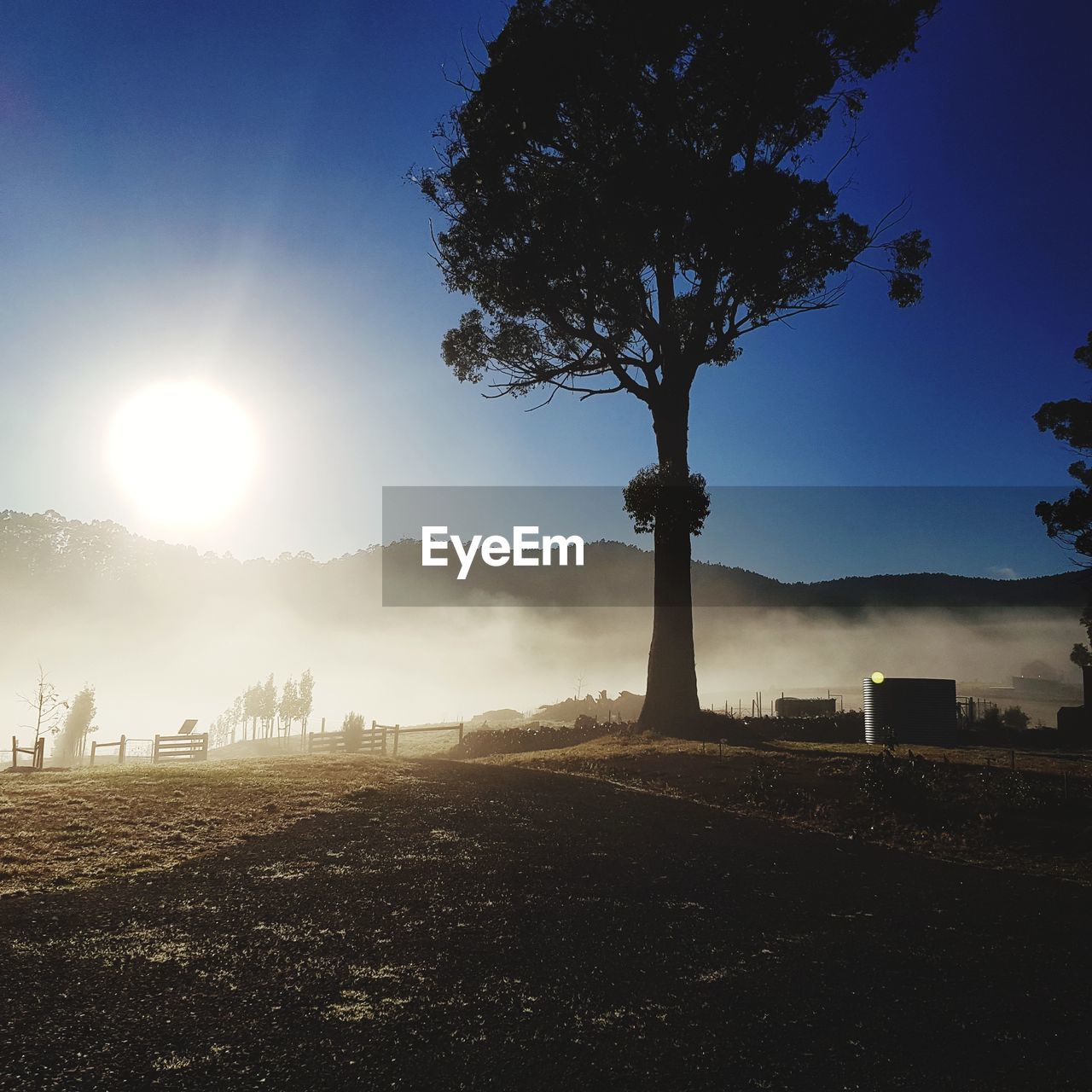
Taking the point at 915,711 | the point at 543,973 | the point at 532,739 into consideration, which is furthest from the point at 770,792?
the point at 915,711

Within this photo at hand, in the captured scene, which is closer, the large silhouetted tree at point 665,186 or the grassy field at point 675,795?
the grassy field at point 675,795

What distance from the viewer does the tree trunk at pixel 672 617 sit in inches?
782

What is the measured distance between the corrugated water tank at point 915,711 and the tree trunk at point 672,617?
31.8 feet

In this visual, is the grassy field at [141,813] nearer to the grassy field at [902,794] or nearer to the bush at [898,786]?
the grassy field at [902,794]

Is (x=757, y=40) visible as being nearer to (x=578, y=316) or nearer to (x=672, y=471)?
(x=578, y=316)

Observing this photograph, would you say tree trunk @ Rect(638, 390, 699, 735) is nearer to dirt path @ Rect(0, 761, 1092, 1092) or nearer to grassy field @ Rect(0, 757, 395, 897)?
grassy field @ Rect(0, 757, 395, 897)

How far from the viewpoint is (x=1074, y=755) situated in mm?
19984

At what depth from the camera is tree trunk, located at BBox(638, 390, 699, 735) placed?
19875 millimetres

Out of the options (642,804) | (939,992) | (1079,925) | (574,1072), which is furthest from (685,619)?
(574,1072)

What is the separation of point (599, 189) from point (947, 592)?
454ft

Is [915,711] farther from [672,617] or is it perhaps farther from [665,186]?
[665,186]

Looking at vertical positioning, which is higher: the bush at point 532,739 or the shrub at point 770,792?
the shrub at point 770,792

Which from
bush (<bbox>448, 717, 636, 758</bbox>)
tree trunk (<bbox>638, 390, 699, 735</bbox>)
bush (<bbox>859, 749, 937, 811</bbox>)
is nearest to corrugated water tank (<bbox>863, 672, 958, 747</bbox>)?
tree trunk (<bbox>638, 390, 699, 735</bbox>)

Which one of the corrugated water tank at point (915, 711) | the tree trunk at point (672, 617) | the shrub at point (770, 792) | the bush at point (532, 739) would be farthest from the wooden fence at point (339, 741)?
the shrub at point (770, 792)
